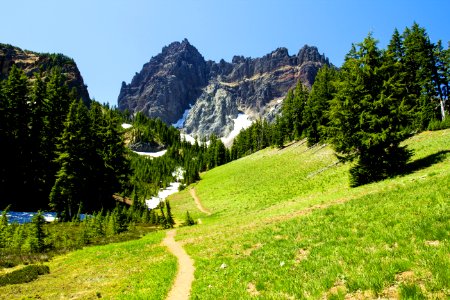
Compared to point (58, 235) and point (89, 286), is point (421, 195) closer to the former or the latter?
point (89, 286)

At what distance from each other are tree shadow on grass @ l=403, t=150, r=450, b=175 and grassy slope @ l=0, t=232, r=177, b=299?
2267 centimetres

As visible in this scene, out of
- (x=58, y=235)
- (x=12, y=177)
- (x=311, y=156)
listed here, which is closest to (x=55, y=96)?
(x=12, y=177)

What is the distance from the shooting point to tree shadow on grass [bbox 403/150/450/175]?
1120 inches

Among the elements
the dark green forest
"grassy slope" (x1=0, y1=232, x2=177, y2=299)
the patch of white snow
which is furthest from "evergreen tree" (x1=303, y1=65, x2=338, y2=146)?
"grassy slope" (x1=0, y1=232, x2=177, y2=299)

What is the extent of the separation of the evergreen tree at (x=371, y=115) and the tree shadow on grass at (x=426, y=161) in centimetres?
104

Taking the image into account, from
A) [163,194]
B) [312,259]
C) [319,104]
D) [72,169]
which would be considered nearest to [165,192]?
[163,194]

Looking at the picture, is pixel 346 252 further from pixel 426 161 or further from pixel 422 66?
pixel 422 66

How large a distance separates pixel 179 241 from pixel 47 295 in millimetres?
12875

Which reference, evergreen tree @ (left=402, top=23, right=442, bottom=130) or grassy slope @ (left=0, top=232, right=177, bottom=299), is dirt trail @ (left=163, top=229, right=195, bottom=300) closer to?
grassy slope @ (left=0, top=232, right=177, bottom=299)

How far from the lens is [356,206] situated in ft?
64.3

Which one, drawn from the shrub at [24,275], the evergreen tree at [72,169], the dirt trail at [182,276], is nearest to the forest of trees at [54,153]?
the evergreen tree at [72,169]

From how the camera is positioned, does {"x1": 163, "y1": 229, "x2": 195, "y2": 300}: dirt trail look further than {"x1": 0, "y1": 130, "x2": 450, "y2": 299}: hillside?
Yes

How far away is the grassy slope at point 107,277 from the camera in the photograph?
616 inches

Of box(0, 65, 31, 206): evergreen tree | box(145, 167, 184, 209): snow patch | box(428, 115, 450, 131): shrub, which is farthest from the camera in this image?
box(145, 167, 184, 209): snow patch
